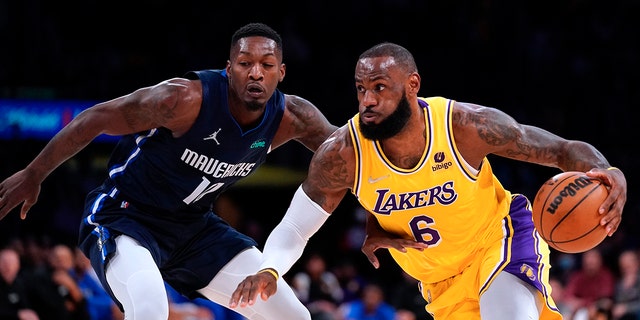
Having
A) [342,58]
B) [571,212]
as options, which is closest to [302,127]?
[571,212]

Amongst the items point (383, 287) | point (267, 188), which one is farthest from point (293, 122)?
point (267, 188)

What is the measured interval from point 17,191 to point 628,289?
7141 mm

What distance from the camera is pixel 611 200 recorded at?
434 cm

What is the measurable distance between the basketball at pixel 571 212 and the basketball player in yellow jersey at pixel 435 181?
0.68 ft

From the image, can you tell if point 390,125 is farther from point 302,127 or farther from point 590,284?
point 590,284

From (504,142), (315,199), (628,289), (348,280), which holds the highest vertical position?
(504,142)

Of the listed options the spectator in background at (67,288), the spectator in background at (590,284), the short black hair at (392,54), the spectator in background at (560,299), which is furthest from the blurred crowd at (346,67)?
the short black hair at (392,54)

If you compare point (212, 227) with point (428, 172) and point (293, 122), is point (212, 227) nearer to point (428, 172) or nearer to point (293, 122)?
point (293, 122)

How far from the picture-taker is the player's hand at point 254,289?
4430 millimetres

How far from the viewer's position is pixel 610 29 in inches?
567

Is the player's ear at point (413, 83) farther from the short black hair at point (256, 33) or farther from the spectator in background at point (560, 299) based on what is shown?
the spectator in background at point (560, 299)

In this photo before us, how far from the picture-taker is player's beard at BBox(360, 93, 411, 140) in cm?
471

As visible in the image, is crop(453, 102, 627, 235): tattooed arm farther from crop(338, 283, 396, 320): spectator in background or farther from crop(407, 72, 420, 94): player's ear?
crop(338, 283, 396, 320): spectator in background

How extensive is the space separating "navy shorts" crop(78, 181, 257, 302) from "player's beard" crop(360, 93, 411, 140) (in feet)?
3.88
